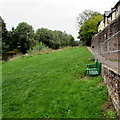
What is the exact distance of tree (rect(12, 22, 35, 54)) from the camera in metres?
35.0

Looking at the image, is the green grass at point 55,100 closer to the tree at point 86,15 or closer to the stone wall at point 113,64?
the stone wall at point 113,64

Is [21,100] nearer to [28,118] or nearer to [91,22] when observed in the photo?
[28,118]

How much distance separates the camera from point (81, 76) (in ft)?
20.9

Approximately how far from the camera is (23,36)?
35.2 m

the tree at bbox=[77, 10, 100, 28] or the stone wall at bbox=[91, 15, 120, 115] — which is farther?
the tree at bbox=[77, 10, 100, 28]

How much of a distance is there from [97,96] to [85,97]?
0.42 metres

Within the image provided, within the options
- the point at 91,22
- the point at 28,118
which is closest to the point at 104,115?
the point at 28,118

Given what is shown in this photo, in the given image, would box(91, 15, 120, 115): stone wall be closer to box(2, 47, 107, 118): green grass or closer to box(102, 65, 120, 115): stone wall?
box(102, 65, 120, 115): stone wall

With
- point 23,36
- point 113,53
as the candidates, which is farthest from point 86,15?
point 113,53

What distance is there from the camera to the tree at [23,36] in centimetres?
3497

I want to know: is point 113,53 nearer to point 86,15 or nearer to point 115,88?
point 115,88

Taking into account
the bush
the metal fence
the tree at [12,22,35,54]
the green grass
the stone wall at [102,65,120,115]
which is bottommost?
the green grass

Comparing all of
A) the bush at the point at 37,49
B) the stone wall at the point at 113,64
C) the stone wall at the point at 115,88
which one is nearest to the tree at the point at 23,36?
the bush at the point at 37,49

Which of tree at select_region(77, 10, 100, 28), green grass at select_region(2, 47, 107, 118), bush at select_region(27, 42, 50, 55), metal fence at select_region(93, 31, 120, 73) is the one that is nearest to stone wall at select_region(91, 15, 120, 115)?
metal fence at select_region(93, 31, 120, 73)
